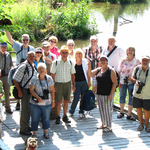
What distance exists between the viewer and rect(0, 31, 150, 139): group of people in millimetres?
4090

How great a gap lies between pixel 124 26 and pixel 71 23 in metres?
5.26

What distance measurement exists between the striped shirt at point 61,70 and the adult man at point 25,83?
22.6 inches

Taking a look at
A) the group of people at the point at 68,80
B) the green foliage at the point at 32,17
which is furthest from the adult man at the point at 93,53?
the green foliage at the point at 32,17

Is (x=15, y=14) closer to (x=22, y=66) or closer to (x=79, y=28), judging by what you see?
(x=79, y=28)

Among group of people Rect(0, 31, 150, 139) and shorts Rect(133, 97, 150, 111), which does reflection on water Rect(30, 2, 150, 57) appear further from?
shorts Rect(133, 97, 150, 111)

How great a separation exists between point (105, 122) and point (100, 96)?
54 centimetres

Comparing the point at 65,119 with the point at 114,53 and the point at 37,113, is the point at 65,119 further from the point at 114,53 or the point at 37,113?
the point at 114,53

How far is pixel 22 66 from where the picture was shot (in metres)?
4.07

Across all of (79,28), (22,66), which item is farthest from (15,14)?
(22,66)

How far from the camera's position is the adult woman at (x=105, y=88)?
430cm

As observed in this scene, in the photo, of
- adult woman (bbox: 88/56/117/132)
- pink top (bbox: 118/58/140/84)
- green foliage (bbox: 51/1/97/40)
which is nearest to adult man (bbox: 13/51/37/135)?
adult woman (bbox: 88/56/117/132)

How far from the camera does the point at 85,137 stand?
4.38 meters

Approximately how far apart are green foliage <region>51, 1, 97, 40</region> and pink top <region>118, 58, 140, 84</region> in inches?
451

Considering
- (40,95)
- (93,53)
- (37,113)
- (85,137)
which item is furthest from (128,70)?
(37,113)
